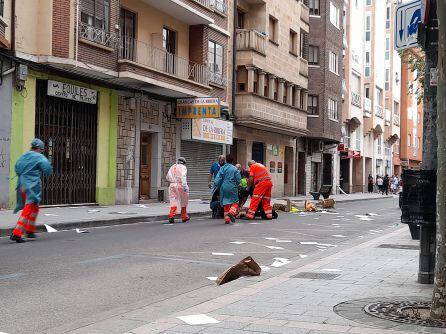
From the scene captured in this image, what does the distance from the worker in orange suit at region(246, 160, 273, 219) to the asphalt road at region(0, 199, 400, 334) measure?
6.13 ft

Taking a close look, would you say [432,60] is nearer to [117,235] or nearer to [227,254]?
[227,254]

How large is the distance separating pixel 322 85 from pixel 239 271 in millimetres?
33809

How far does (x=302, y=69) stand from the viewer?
124ft

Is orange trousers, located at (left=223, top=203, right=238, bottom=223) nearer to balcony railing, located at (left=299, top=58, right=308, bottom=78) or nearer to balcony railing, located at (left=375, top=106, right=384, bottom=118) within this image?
balcony railing, located at (left=299, top=58, right=308, bottom=78)

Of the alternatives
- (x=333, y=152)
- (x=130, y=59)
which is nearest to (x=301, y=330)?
(x=130, y=59)

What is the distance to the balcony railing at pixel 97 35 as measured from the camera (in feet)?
61.5

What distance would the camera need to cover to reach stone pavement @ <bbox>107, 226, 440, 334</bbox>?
15.2 ft

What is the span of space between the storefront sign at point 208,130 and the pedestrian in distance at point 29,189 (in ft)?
46.9

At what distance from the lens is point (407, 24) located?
264 inches

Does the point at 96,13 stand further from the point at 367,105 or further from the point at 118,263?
the point at 367,105

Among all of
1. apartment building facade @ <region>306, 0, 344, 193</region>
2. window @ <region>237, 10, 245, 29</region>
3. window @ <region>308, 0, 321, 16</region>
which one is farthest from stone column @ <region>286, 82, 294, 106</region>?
window @ <region>308, 0, 321, 16</region>

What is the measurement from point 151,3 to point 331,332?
20.2 meters

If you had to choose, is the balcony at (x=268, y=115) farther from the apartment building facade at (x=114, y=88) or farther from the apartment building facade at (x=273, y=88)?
the apartment building facade at (x=114, y=88)

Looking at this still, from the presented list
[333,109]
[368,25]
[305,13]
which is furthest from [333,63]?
[368,25]
